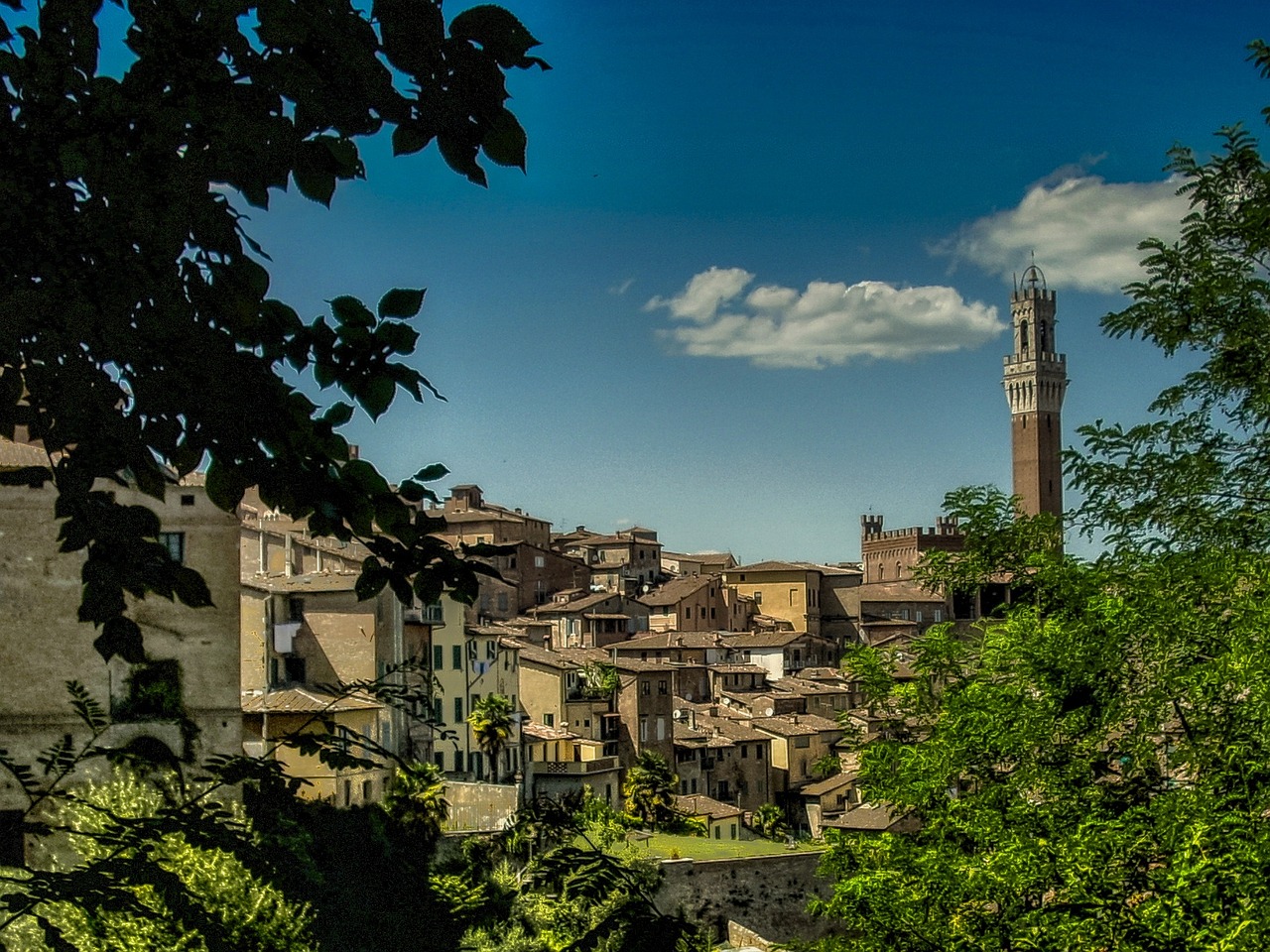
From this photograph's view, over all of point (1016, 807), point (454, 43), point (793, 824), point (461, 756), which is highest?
point (454, 43)

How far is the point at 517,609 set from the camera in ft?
254

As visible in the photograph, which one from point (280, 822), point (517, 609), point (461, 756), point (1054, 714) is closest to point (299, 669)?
point (461, 756)

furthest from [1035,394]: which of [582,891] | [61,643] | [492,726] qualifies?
[582,891]

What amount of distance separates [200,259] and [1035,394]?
11776 centimetres

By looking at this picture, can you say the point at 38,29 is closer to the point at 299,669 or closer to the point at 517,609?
the point at 299,669

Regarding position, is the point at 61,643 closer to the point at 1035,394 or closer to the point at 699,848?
the point at 699,848

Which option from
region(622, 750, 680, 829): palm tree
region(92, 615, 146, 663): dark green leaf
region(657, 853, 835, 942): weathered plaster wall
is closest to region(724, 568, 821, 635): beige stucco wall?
region(622, 750, 680, 829): palm tree

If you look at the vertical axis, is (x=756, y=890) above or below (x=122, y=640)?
below

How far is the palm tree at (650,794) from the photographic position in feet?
156

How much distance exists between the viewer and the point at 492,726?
39.5 metres

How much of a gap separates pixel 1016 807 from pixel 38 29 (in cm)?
894

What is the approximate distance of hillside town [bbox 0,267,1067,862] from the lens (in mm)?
17922

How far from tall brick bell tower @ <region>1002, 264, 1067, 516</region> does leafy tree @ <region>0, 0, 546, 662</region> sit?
108012 millimetres

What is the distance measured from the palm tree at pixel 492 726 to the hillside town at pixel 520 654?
1.95 ft
